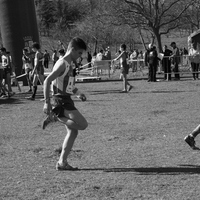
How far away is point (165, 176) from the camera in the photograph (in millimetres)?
6125

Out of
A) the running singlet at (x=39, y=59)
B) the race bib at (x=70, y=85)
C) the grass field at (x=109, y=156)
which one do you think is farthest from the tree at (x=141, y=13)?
the race bib at (x=70, y=85)

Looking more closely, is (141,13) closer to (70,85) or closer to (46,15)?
(70,85)

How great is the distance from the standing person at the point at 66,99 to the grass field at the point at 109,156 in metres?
0.46

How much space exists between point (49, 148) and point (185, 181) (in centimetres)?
302

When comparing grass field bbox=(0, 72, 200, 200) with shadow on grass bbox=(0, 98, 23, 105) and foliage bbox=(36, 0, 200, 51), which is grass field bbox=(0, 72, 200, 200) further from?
foliage bbox=(36, 0, 200, 51)

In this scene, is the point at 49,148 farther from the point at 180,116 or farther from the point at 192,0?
the point at 192,0

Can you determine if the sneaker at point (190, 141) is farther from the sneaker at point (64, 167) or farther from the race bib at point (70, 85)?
the race bib at point (70, 85)

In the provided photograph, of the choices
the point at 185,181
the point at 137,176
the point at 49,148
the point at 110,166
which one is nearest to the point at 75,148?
the point at 49,148

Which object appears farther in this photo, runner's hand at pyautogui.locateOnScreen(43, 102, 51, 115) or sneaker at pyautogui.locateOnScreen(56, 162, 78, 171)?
sneaker at pyautogui.locateOnScreen(56, 162, 78, 171)

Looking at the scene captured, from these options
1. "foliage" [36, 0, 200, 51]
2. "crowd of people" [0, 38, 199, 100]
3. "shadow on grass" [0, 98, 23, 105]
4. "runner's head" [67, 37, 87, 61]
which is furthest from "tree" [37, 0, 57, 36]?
"runner's head" [67, 37, 87, 61]

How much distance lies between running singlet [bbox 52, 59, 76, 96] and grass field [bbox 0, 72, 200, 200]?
43.1 inches

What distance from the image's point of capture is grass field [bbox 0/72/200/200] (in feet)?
18.3

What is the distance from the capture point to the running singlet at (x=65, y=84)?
6.44 metres

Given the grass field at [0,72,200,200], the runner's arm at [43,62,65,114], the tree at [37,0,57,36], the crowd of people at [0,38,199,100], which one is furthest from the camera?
the tree at [37,0,57,36]
